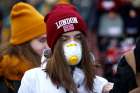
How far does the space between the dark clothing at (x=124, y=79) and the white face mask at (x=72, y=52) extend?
36 centimetres

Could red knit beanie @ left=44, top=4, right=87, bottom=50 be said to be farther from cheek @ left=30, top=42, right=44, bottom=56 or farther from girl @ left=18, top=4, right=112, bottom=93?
cheek @ left=30, top=42, right=44, bottom=56

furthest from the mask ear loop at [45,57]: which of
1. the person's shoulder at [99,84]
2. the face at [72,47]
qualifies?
the person's shoulder at [99,84]

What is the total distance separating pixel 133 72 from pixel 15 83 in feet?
5.44

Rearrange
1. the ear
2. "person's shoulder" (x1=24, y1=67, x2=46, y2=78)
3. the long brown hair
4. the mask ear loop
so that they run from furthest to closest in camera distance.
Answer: the mask ear loop → "person's shoulder" (x1=24, y1=67, x2=46, y2=78) → the long brown hair → the ear

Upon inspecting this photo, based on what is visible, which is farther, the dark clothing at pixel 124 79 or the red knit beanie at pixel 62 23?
the red knit beanie at pixel 62 23

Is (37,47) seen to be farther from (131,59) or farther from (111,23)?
(111,23)

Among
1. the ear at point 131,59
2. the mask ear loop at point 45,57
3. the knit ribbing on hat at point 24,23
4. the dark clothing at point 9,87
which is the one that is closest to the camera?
the ear at point 131,59

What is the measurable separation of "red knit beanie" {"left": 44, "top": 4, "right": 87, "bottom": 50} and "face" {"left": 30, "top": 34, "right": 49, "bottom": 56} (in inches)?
31.7

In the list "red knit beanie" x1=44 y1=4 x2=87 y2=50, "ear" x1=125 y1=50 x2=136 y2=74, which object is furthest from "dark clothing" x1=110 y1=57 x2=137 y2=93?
"red knit beanie" x1=44 y1=4 x2=87 y2=50

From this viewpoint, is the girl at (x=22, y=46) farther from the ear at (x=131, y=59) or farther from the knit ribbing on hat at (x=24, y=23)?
the ear at (x=131, y=59)

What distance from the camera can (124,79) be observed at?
6082 mm

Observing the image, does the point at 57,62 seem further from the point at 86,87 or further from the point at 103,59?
the point at 103,59

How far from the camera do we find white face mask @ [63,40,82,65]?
20.4 ft

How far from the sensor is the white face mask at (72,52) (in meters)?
6.23
